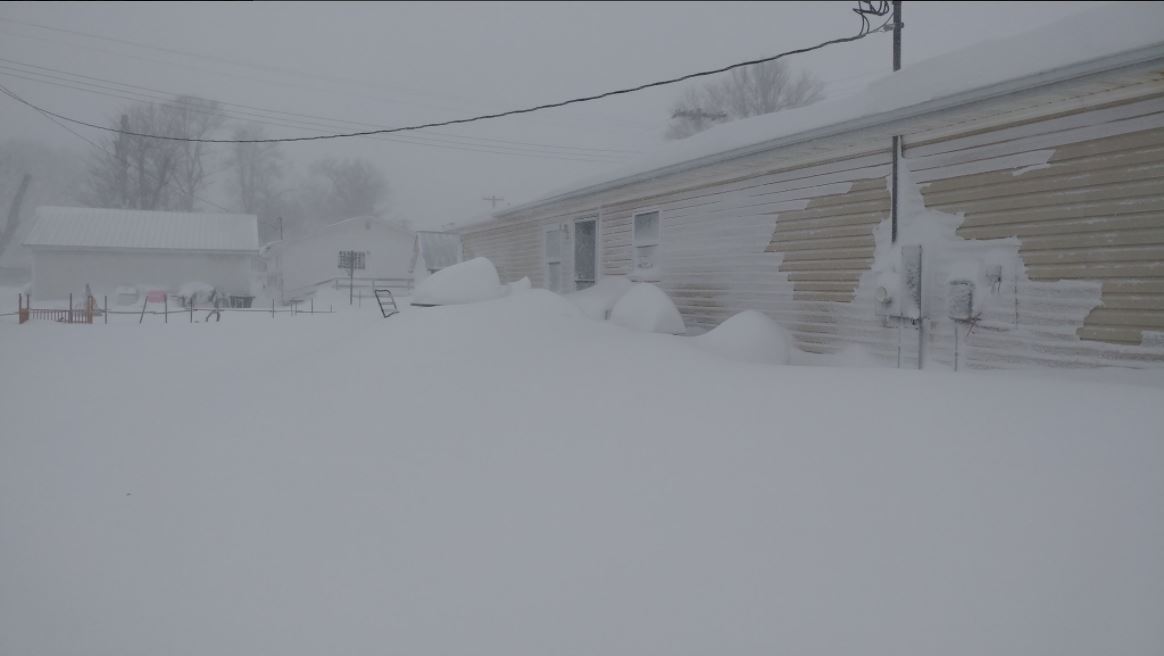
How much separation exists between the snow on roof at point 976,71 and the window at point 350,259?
1274 inches

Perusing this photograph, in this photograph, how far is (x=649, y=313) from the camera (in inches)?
391

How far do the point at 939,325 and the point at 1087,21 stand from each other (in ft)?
11.2

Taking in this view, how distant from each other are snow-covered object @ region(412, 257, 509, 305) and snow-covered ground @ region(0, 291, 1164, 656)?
4.66 meters

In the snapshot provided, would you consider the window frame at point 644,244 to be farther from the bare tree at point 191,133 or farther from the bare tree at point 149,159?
the bare tree at point 149,159

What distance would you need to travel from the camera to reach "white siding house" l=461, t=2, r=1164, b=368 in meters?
5.97

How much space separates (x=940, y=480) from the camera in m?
3.95

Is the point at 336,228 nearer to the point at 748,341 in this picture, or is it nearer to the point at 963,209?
the point at 748,341

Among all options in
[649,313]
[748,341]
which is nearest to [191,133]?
[649,313]

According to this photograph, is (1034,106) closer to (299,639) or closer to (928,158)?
(928,158)

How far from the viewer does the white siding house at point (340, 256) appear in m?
38.8

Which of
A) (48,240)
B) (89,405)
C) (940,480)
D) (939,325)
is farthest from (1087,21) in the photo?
(48,240)

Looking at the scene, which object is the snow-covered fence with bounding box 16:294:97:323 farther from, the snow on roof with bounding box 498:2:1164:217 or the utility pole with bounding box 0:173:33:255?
the snow on roof with bounding box 498:2:1164:217

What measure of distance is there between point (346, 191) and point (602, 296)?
60.3m

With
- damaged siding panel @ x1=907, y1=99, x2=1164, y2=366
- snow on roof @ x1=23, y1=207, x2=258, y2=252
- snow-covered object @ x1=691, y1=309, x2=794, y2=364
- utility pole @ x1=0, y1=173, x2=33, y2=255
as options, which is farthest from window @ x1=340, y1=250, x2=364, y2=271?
damaged siding panel @ x1=907, y1=99, x2=1164, y2=366
